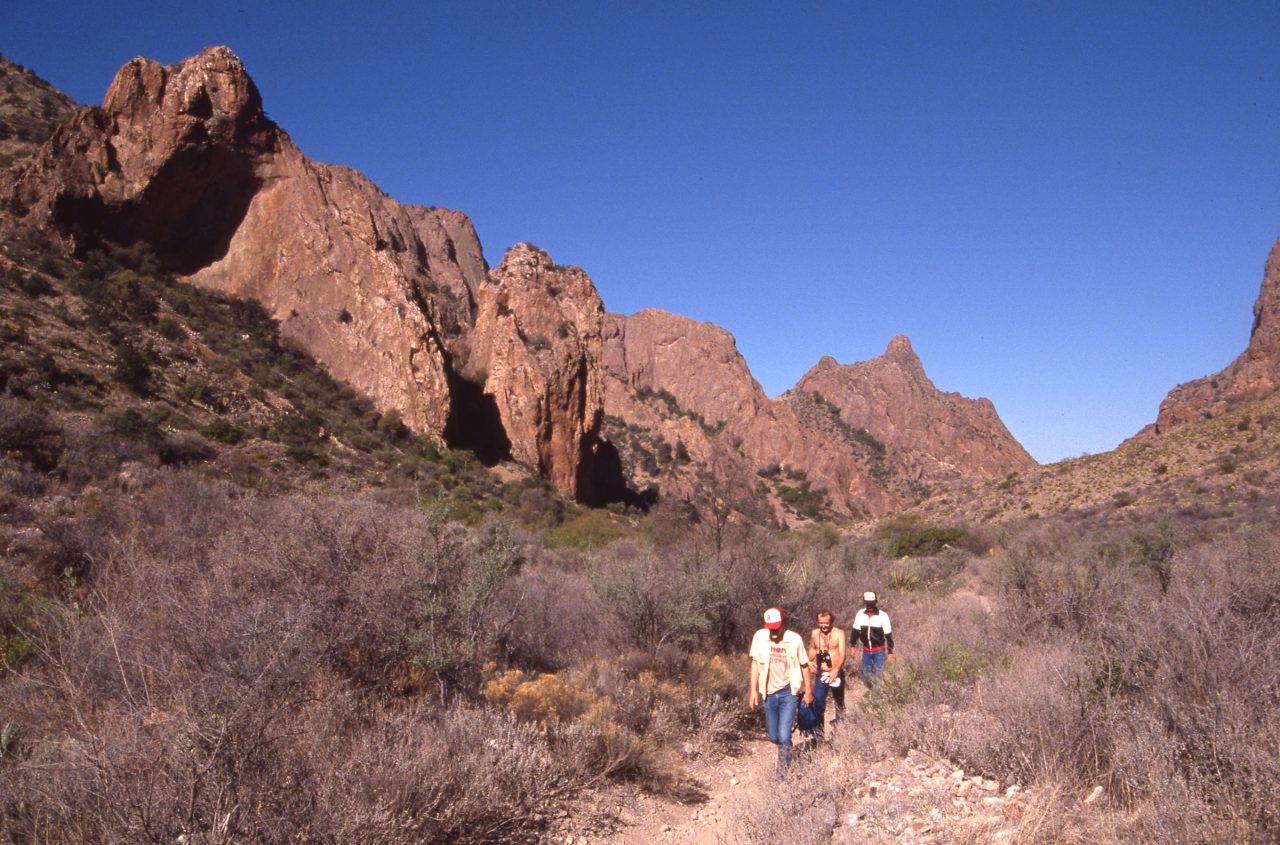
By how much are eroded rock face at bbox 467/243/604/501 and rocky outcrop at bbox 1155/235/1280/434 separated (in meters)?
29.9

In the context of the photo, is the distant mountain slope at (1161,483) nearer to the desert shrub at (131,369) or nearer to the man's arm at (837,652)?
the man's arm at (837,652)

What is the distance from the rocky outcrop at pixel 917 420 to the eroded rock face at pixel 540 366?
46.8m

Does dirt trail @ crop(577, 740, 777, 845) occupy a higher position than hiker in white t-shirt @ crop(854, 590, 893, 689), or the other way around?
hiker in white t-shirt @ crop(854, 590, 893, 689)

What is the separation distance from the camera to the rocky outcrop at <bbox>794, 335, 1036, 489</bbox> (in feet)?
236

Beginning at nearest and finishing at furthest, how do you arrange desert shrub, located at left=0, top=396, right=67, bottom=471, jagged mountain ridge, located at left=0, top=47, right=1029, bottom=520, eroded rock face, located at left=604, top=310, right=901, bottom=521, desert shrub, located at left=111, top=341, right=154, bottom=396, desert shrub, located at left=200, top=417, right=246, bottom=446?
desert shrub, located at left=0, top=396, right=67, bottom=471 < desert shrub, located at left=111, top=341, right=154, bottom=396 < desert shrub, located at left=200, top=417, right=246, bottom=446 < jagged mountain ridge, located at left=0, top=47, right=1029, bottom=520 < eroded rock face, located at left=604, top=310, right=901, bottom=521

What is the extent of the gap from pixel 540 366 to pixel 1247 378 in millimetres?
37918

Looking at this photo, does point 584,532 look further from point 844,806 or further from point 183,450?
point 844,806

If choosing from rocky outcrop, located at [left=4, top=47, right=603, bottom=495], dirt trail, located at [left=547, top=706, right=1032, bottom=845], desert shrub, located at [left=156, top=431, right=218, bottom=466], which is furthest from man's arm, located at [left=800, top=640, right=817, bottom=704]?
rocky outcrop, located at [left=4, top=47, right=603, bottom=495]

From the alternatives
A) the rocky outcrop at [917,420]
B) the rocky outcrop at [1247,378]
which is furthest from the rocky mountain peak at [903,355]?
the rocky outcrop at [1247,378]

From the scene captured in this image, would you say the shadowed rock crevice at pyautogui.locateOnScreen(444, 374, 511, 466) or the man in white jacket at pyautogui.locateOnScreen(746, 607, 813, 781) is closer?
the man in white jacket at pyautogui.locateOnScreen(746, 607, 813, 781)

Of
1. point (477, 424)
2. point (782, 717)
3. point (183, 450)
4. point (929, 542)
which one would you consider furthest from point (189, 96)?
point (929, 542)

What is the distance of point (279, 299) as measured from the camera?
25.9m

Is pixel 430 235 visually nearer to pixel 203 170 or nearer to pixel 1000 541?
pixel 203 170

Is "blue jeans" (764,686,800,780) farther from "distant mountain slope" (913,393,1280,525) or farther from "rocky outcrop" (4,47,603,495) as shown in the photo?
"rocky outcrop" (4,47,603,495)
